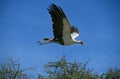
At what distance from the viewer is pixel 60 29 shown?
17094 millimetres

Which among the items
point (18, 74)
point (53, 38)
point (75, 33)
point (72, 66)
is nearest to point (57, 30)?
point (53, 38)

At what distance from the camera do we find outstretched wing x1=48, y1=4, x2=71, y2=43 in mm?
15844

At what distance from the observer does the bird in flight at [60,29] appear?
15.9 m

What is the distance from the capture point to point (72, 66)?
79.1ft

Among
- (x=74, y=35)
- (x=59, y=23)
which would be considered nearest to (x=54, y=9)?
(x=59, y=23)

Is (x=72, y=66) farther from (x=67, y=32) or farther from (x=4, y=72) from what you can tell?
(x=67, y=32)

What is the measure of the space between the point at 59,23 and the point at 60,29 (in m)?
0.56

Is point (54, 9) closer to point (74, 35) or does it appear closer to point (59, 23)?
point (59, 23)

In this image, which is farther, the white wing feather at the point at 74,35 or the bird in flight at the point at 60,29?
the white wing feather at the point at 74,35

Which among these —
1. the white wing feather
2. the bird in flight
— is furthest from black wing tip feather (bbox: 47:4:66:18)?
the white wing feather

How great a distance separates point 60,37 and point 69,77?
19.9ft

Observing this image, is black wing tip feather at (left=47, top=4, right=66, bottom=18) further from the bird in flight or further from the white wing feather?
the white wing feather

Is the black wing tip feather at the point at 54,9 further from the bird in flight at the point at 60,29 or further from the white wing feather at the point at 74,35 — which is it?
the white wing feather at the point at 74,35

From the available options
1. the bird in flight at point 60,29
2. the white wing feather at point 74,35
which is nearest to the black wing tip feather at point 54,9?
the bird in flight at point 60,29
